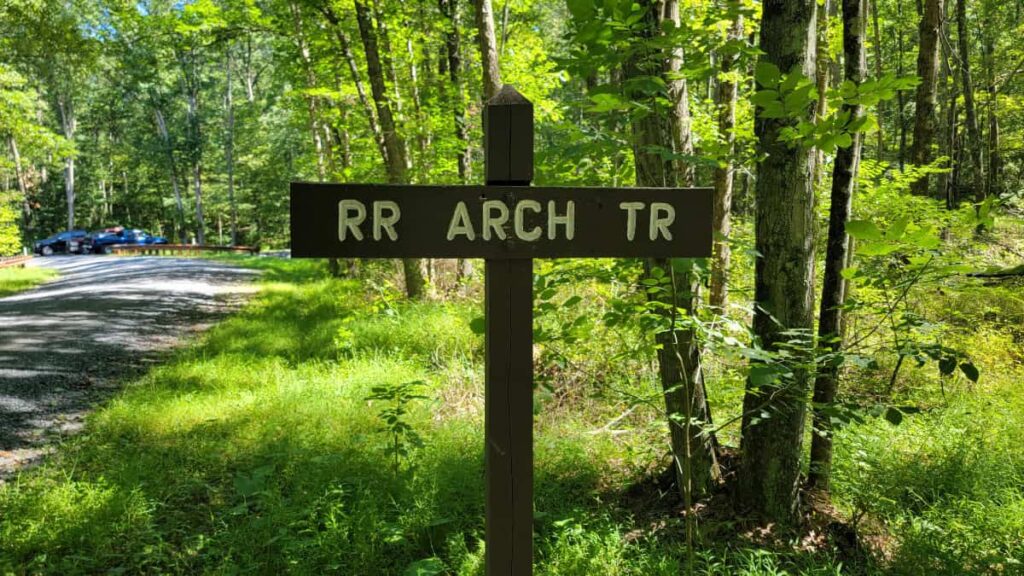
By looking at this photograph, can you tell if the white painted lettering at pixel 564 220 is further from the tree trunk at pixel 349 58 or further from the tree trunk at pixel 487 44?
the tree trunk at pixel 349 58

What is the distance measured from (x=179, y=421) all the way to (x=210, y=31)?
7563mm

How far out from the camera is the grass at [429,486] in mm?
2965

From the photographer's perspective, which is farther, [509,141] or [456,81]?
[456,81]

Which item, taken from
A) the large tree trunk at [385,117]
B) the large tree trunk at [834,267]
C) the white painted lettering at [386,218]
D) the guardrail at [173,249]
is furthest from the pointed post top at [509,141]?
the guardrail at [173,249]

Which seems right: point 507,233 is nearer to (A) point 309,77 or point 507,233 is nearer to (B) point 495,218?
(B) point 495,218

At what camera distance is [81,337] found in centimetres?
823

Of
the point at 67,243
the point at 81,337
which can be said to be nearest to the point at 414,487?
the point at 81,337

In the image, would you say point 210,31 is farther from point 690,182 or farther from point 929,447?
point 929,447

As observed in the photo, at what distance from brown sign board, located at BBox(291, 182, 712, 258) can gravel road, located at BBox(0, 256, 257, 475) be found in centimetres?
437

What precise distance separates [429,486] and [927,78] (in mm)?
8056

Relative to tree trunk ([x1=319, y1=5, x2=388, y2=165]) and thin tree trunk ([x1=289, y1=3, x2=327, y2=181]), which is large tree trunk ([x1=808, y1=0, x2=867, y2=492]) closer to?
tree trunk ([x1=319, y1=5, x2=388, y2=165])

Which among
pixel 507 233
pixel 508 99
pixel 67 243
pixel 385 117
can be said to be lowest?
pixel 67 243

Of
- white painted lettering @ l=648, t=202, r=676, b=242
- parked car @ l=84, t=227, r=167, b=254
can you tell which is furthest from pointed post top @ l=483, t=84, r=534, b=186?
parked car @ l=84, t=227, r=167, b=254

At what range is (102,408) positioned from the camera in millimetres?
5438
